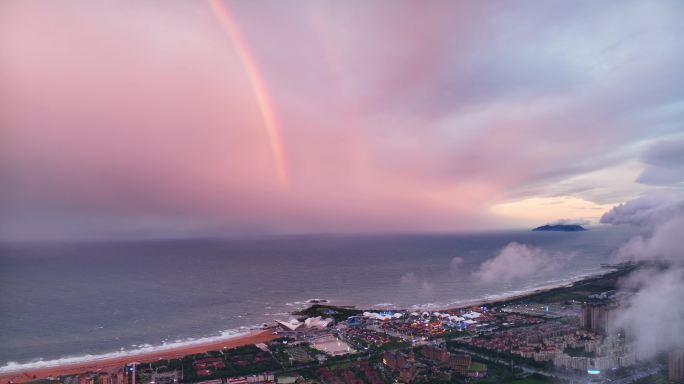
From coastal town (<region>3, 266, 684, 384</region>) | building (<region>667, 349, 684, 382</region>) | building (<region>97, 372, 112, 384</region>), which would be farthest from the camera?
coastal town (<region>3, 266, 684, 384</region>)

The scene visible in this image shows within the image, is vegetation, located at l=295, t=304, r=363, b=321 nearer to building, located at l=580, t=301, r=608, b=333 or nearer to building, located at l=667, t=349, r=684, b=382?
building, located at l=580, t=301, r=608, b=333

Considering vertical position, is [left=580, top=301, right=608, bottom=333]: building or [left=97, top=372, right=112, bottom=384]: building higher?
[left=580, top=301, right=608, bottom=333]: building

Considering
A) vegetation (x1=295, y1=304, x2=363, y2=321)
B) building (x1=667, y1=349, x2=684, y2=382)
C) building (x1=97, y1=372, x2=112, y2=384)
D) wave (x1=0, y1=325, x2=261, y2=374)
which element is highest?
building (x1=667, y1=349, x2=684, y2=382)

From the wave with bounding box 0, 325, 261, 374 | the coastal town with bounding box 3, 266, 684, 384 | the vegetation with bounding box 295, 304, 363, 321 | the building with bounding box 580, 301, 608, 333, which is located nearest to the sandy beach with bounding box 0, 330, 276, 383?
the coastal town with bounding box 3, 266, 684, 384

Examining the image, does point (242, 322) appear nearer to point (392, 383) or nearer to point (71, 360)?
point (71, 360)

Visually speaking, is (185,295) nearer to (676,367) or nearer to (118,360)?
(118,360)

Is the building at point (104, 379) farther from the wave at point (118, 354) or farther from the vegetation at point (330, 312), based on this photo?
the vegetation at point (330, 312)

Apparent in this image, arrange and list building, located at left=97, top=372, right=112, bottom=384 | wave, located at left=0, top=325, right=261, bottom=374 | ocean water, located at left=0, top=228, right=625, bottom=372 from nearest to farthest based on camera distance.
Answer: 1. building, located at left=97, top=372, right=112, bottom=384
2. wave, located at left=0, top=325, right=261, bottom=374
3. ocean water, located at left=0, top=228, right=625, bottom=372

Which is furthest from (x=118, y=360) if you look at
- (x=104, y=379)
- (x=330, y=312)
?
(x=330, y=312)
